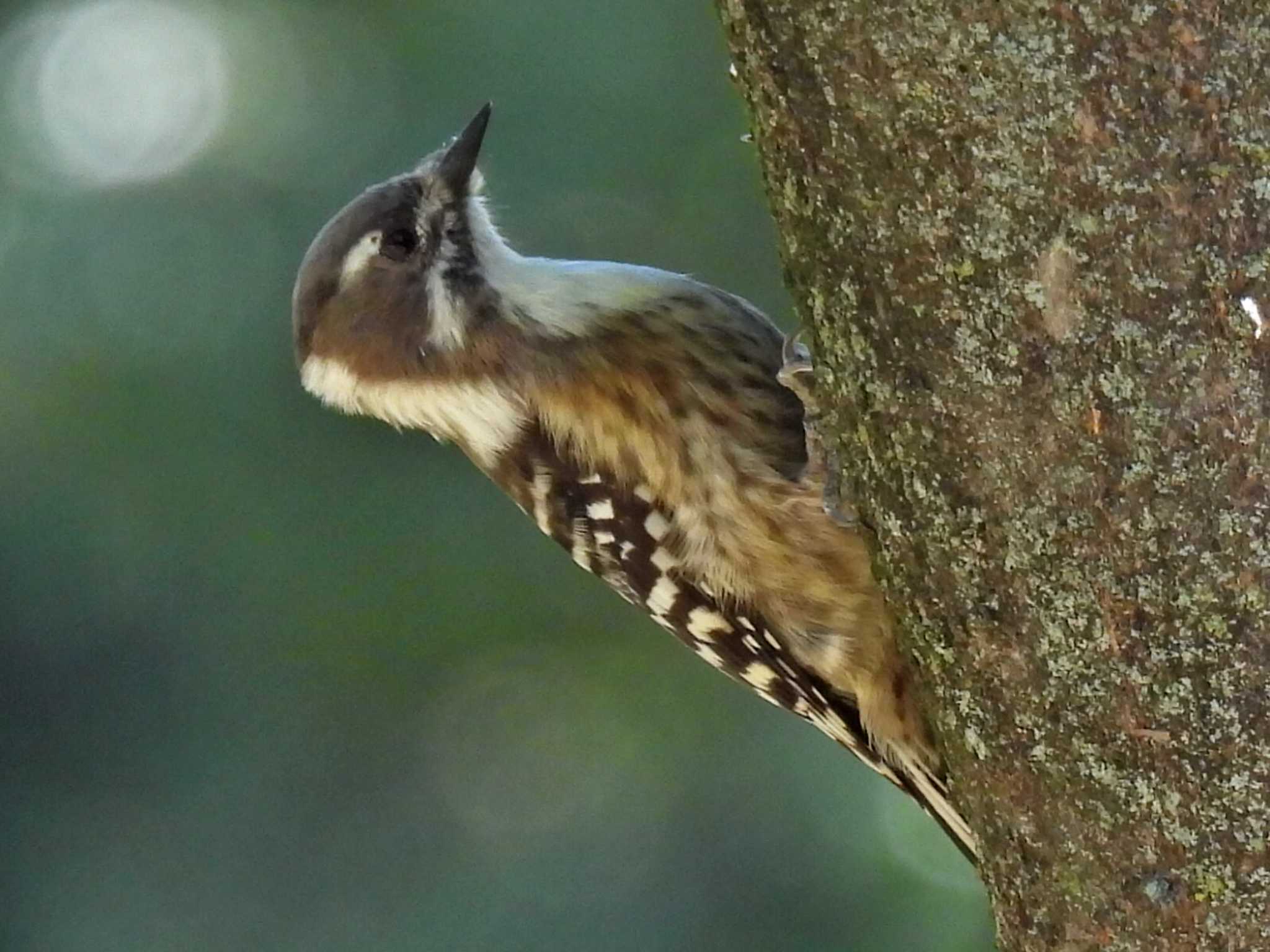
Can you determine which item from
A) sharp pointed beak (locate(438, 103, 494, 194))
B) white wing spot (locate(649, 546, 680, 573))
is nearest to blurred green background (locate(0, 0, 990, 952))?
sharp pointed beak (locate(438, 103, 494, 194))

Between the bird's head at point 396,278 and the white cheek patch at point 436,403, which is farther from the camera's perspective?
the bird's head at point 396,278

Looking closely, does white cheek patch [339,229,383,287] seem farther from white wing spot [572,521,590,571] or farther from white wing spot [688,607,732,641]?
white wing spot [688,607,732,641]

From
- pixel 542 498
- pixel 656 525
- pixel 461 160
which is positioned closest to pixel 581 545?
pixel 542 498

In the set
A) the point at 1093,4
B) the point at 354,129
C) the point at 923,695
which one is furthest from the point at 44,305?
the point at 1093,4

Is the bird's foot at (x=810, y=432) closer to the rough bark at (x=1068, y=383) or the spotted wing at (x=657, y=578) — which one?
the spotted wing at (x=657, y=578)

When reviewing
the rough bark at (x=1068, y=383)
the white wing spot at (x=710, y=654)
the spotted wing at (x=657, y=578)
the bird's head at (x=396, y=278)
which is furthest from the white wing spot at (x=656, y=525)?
the rough bark at (x=1068, y=383)

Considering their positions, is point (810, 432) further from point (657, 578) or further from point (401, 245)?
point (401, 245)

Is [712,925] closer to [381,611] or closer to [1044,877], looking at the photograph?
[381,611]
